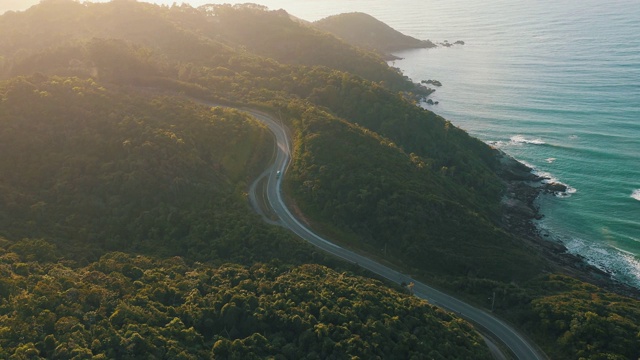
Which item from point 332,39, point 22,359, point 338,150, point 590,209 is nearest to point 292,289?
point 22,359

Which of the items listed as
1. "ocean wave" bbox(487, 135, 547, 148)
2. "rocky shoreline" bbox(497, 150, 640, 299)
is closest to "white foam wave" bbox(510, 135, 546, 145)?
"ocean wave" bbox(487, 135, 547, 148)

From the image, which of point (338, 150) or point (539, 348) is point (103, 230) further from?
point (539, 348)

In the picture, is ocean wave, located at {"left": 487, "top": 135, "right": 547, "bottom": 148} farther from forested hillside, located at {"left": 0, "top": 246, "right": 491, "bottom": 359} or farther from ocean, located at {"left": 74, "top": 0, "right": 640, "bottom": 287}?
forested hillside, located at {"left": 0, "top": 246, "right": 491, "bottom": 359}

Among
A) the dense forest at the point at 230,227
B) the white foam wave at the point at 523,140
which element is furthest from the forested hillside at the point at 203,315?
the white foam wave at the point at 523,140

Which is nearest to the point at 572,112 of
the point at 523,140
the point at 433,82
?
the point at 523,140

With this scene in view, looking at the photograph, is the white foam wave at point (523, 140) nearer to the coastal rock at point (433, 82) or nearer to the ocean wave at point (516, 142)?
the ocean wave at point (516, 142)

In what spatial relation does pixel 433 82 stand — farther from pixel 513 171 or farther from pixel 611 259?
pixel 611 259
